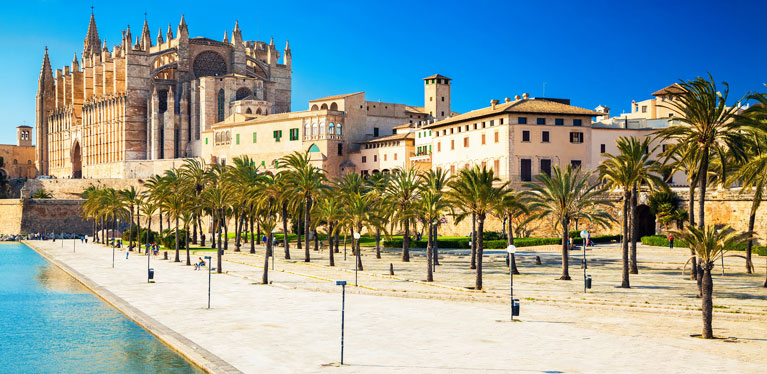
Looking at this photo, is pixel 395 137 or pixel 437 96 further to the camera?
pixel 437 96

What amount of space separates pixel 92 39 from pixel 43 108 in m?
15.7

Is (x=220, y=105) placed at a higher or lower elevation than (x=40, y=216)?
higher

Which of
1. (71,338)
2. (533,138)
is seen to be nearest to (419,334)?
(71,338)

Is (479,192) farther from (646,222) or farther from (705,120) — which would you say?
(646,222)

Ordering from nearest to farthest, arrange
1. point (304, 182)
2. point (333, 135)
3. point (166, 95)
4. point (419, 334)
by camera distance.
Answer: point (419, 334) < point (304, 182) < point (333, 135) < point (166, 95)

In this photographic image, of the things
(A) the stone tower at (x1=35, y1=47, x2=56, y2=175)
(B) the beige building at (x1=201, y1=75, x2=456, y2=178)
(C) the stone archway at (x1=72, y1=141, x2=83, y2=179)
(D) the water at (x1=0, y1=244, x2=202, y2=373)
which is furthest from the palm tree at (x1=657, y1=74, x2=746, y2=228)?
(A) the stone tower at (x1=35, y1=47, x2=56, y2=175)

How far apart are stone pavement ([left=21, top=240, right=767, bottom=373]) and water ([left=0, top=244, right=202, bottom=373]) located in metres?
1.12

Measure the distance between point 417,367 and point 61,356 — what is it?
34.7 ft

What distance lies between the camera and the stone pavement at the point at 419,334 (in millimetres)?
18172

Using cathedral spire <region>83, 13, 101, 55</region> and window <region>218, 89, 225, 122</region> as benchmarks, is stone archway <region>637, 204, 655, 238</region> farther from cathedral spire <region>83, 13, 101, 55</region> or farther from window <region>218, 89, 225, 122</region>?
cathedral spire <region>83, 13, 101, 55</region>

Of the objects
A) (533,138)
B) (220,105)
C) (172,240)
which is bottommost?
(172,240)

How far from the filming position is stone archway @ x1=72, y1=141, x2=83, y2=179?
132 metres

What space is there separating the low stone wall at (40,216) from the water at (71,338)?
57.6m

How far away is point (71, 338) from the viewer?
24.8 m
